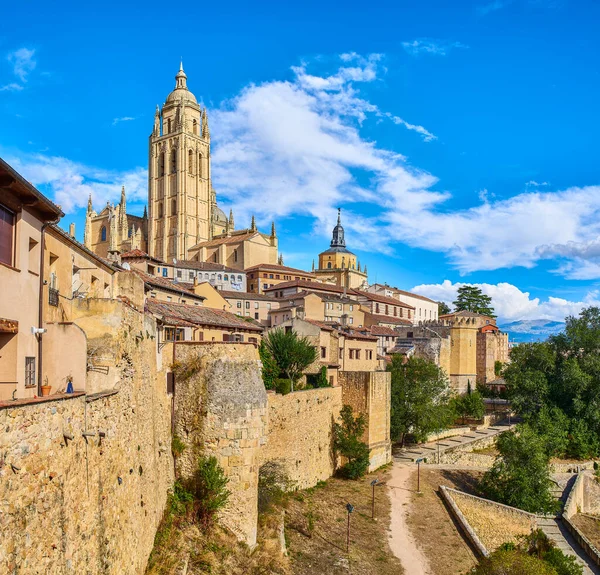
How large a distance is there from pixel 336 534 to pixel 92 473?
1902cm

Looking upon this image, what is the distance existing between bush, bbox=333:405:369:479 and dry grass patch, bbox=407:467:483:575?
3665 millimetres

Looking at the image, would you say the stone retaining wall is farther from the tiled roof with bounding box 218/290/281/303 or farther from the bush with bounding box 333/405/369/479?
the tiled roof with bounding box 218/290/281/303

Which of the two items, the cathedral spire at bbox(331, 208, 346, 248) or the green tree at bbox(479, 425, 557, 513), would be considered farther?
the cathedral spire at bbox(331, 208, 346, 248)

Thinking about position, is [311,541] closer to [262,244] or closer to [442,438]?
[442,438]

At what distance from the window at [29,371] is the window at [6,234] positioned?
7.59ft

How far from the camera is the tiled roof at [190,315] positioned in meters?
27.7

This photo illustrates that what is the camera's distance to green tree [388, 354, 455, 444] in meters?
48.7

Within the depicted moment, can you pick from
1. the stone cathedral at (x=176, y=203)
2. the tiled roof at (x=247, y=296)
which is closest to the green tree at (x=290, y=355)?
the tiled roof at (x=247, y=296)

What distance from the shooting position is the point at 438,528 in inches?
1251

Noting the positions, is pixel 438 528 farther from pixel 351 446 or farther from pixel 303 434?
pixel 303 434

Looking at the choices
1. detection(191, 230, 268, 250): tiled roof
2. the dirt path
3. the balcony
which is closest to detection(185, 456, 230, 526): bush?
the balcony

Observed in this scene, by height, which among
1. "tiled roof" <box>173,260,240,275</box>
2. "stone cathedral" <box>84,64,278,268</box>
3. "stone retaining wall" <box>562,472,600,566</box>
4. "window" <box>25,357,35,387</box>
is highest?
"stone cathedral" <box>84,64,278,268</box>

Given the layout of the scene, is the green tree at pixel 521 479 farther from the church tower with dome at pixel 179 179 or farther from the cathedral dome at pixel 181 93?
the cathedral dome at pixel 181 93

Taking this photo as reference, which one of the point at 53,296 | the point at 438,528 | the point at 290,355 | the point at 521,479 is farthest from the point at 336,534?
the point at 53,296
